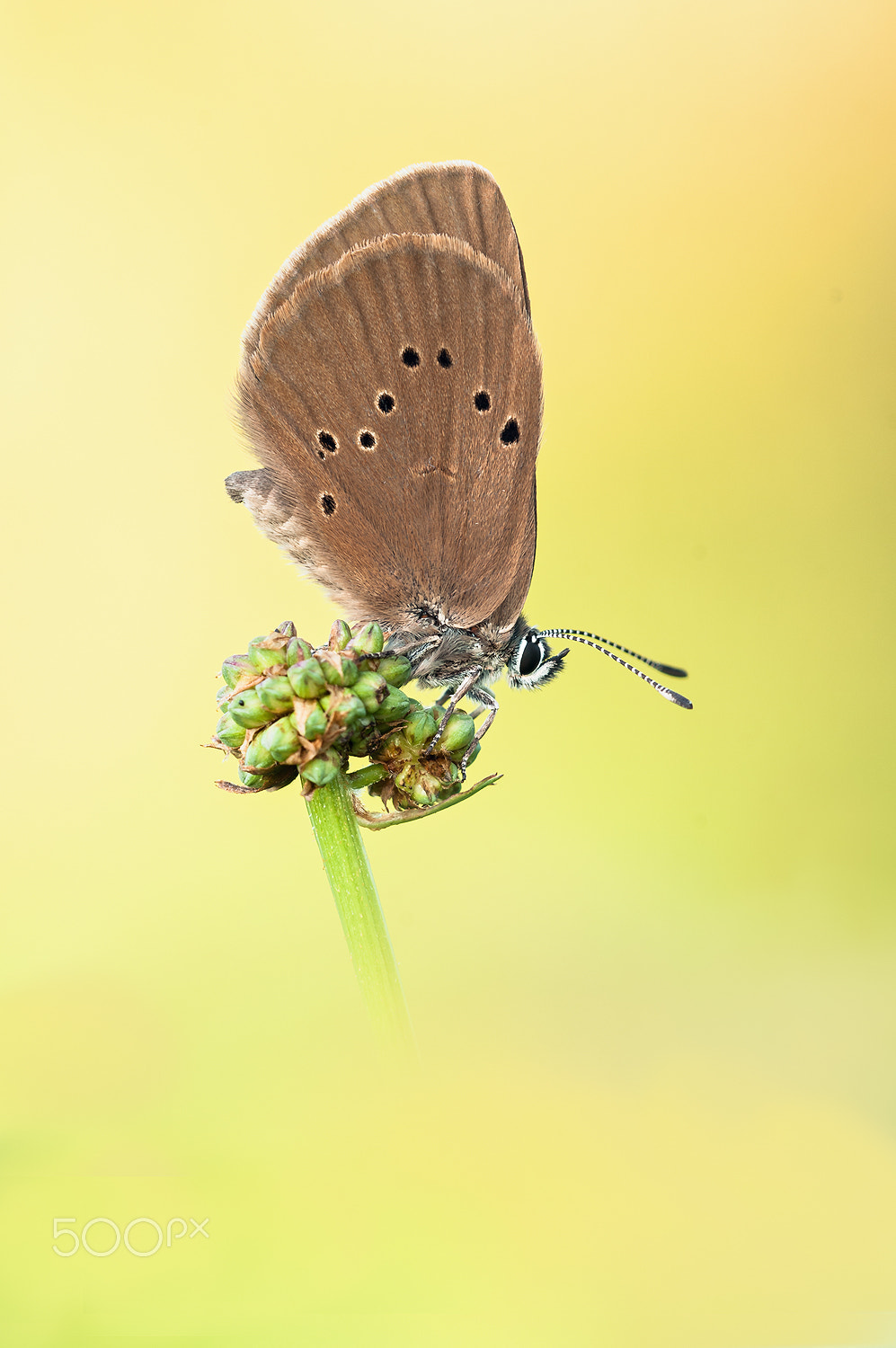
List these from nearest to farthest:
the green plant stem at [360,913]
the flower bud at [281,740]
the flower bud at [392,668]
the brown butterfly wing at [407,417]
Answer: the green plant stem at [360,913]
the flower bud at [281,740]
the flower bud at [392,668]
the brown butterfly wing at [407,417]

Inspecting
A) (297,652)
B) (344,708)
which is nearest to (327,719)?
(344,708)

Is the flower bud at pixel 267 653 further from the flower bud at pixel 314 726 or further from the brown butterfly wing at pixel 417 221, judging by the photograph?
the brown butterfly wing at pixel 417 221

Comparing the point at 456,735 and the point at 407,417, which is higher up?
the point at 407,417

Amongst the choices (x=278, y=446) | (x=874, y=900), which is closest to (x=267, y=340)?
(x=278, y=446)

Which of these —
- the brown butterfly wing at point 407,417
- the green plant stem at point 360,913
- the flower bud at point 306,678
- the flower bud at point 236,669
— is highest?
the brown butterfly wing at point 407,417

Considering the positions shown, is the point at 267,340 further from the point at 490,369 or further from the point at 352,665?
the point at 352,665

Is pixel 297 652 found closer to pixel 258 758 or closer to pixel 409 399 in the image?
pixel 258 758

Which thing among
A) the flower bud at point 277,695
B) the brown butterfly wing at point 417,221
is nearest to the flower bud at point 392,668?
the flower bud at point 277,695
